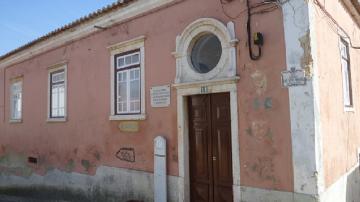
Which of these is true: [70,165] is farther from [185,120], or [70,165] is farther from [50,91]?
[185,120]

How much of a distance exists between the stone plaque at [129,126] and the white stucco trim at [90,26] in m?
2.51

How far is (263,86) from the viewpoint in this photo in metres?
5.89

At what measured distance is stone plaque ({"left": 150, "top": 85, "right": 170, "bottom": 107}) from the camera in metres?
7.46

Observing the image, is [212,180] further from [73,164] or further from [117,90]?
[73,164]

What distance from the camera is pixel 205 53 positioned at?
718 cm

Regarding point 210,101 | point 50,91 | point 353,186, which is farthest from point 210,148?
point 50,91

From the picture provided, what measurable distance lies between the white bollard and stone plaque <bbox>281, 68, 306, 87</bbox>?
9.59 ft

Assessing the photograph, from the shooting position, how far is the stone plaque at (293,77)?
541 cm

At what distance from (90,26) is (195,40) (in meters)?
3.96

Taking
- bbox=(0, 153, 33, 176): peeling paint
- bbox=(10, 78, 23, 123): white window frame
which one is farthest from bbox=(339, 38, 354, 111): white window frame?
bbox=(10, 78, 23, 123): white window frame

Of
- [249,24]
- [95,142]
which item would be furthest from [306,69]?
[95,142]

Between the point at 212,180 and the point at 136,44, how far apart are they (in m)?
3.59

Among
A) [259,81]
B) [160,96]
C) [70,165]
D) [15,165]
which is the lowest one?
[15,165]

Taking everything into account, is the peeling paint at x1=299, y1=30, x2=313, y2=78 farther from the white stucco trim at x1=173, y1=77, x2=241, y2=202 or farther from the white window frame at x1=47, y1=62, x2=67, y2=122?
the white window frame at x1=47, y1=62, x2=67, y2=122
